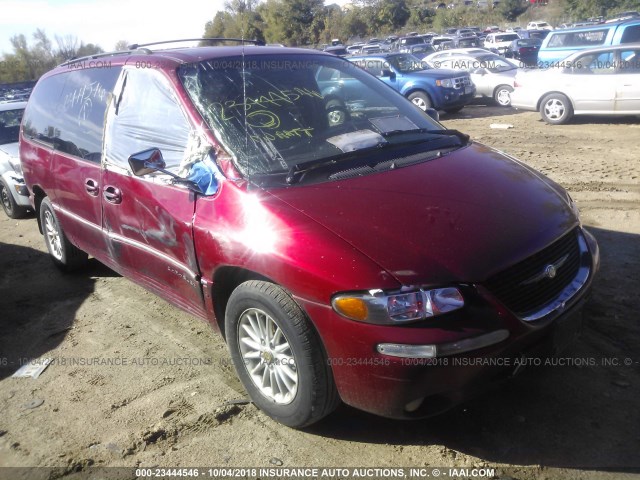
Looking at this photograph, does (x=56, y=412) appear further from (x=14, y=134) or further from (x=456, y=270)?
(x=14, y=134)

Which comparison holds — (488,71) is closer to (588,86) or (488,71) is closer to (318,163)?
(588,86)

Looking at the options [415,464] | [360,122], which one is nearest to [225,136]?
[360,122]

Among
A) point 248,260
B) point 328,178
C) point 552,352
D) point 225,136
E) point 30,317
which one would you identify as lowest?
point 30,317

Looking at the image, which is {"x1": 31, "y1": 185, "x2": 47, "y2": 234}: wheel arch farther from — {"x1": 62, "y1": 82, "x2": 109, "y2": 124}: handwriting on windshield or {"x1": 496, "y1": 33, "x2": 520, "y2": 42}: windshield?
{"x1": 496, "y1": 33, "x2": 520, "y2": 42}: windshield

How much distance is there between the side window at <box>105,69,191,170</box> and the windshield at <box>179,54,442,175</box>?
0.18 metres

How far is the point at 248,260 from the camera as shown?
2.87 m

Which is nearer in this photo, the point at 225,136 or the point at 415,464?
the point at 415,464

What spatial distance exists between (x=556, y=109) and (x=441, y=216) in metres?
10.1

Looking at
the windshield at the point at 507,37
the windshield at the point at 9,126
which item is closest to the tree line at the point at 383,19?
the windshield at the point at 507,37

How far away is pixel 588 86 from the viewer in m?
11.1

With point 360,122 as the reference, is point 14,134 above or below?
below

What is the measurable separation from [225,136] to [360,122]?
980 millimetres

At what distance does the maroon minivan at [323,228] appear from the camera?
250 centimetres

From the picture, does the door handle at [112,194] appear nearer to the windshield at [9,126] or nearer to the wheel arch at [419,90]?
the windshield at [9,126]
